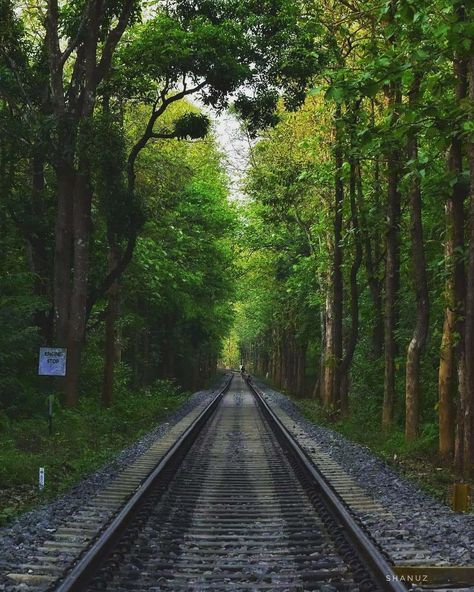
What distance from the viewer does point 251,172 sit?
2695cm

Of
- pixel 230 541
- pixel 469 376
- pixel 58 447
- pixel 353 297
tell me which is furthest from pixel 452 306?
pixel 353 297

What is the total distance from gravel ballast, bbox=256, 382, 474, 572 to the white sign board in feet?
19.5

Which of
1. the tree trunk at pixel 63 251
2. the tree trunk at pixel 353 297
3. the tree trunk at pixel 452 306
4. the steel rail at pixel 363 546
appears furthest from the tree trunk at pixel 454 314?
the tree trunk at pixel 63 251

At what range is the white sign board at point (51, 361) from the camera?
44.5ft

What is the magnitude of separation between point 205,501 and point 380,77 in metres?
5.87

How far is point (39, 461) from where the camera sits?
11.6 meters

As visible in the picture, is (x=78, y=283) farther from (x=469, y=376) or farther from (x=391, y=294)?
(x=469, y=376)

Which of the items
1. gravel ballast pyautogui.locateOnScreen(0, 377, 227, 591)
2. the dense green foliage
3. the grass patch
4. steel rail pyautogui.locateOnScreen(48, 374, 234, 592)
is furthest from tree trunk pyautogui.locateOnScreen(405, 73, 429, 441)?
steel rail pyautogui.locateOnScreen(48, 374, 234, 592)

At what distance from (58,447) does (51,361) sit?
176 centimetres

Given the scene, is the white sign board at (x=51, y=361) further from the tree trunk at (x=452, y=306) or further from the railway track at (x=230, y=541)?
the tree trunk at (x=452, y=306)

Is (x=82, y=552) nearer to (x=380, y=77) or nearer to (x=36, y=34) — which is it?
(x=380, y=77)

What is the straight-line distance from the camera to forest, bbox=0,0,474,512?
35.4ft

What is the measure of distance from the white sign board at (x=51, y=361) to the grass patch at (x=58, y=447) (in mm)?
1460

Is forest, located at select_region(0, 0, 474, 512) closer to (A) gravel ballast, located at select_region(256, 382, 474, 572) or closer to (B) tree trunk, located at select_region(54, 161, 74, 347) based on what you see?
(B) tree trunk, located at select_region(54, 161, 74, 347)
